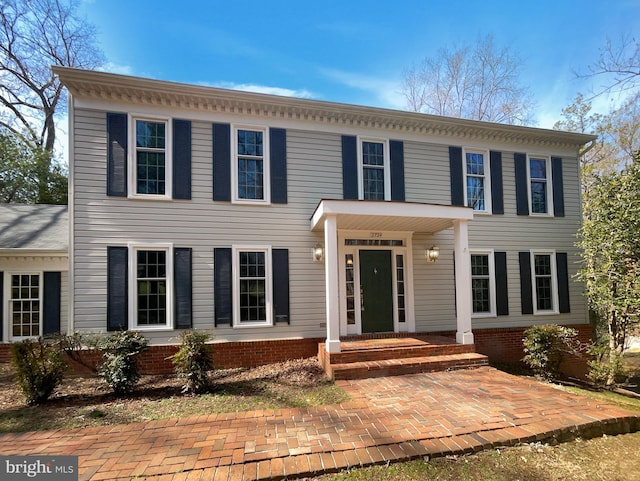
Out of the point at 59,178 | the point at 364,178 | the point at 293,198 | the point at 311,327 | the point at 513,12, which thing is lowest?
the point at 311,327

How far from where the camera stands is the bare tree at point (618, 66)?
773cm

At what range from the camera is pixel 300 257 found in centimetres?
740

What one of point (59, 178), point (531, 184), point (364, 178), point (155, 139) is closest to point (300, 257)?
point (364, 178)

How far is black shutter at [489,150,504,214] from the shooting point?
8609mm

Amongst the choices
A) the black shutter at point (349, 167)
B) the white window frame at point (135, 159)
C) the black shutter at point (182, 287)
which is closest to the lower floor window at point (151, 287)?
the black shutter at point (182, 287)

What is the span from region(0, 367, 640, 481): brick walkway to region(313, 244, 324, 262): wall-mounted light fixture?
3.26 metres

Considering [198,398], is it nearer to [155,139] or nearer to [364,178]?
[155,139]

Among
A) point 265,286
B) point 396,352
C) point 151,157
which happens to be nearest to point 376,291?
point 396,352

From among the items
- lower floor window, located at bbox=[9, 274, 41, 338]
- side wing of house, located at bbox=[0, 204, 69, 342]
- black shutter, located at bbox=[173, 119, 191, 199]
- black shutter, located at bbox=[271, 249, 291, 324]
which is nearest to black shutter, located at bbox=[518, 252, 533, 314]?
black shutter, located at bbox=[271, 249, 291, 324]

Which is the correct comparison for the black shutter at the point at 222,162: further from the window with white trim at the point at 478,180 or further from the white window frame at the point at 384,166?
the window with white trim at the point at 478,180

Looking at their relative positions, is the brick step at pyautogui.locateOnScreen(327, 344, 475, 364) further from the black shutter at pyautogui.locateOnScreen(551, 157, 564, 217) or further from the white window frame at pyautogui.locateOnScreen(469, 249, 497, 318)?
the black shutter at pyautogui.locateOnScreen(551, 157, 564, 217)

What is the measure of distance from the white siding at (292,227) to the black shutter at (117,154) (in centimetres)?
14

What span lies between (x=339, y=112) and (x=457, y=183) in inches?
147

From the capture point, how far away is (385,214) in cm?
637
